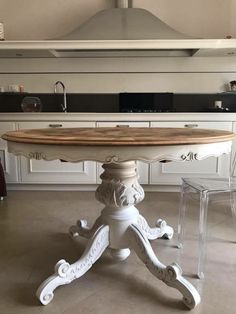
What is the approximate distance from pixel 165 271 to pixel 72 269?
0.42 m

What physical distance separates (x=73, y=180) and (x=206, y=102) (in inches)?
69.6

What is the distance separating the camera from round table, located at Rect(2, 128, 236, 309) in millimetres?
1105

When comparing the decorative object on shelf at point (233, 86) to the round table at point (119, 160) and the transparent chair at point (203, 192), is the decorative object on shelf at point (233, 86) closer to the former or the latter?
the transparent chair at point (203, 192)

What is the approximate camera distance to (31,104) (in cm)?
313

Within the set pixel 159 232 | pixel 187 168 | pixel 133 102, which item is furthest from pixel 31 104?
pixel 159 232

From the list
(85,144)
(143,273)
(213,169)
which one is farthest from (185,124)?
(85,144)

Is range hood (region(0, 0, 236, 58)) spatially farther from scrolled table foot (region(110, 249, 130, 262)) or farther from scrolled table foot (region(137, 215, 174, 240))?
scrolled table foot (region(110, 249, 130, 262))

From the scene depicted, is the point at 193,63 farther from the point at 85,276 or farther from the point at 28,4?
the point at 85,276

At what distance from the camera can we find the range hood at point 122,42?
9.36 feet

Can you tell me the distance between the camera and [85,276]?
4.71 feet

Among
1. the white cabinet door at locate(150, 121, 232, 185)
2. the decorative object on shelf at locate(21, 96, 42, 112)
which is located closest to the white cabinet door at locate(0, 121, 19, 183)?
the decorative object on shelf at locate(21, 96, 42, 112)

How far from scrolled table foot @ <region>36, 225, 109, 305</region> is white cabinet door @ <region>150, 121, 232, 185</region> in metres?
1.51

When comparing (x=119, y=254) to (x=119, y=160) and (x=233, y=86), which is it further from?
(x=233, y=86)

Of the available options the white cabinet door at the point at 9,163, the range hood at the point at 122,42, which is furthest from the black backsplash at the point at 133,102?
the white cabinet door at the point at 9,163
